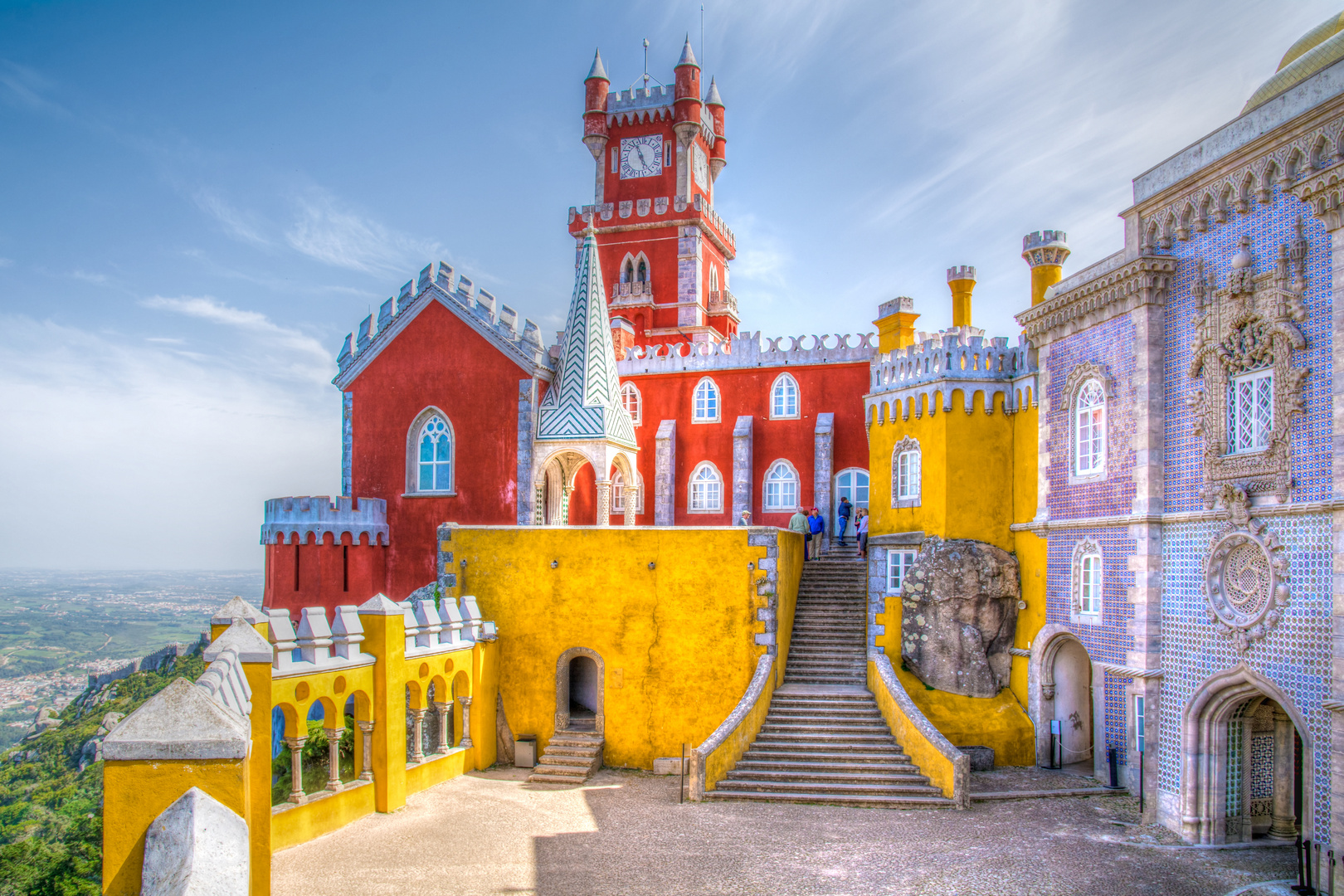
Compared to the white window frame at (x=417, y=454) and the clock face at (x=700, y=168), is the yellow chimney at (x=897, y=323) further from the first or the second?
the clock face at (x=700, y=168)

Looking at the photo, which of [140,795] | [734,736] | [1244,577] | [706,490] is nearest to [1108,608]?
[1244,577]

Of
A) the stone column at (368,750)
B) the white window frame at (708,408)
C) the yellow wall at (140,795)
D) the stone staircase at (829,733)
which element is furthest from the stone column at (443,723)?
the white window frame at (708,408)

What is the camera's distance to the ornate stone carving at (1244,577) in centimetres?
1231

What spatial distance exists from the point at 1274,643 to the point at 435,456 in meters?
18.1

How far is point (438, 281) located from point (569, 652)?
34.0 feet

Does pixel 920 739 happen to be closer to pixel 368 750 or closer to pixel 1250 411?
pixel 1250 411

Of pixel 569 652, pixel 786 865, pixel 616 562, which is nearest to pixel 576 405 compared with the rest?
pixel 616 562

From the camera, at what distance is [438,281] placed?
23.7m

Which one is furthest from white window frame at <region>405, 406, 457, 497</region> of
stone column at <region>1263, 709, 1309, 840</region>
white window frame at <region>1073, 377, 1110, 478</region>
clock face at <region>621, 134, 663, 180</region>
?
stone column at <region>1263, 709, 1309, 840</region>

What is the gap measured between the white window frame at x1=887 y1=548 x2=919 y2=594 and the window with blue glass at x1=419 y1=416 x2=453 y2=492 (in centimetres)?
1081

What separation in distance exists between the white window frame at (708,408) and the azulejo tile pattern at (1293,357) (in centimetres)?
1302

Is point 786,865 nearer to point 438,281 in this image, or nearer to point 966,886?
point 966,886

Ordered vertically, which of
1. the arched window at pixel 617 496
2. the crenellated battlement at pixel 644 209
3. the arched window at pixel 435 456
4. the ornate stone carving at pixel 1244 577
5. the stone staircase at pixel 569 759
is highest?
the crenellated battlement at pixel 644 209

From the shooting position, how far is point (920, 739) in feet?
52.6
